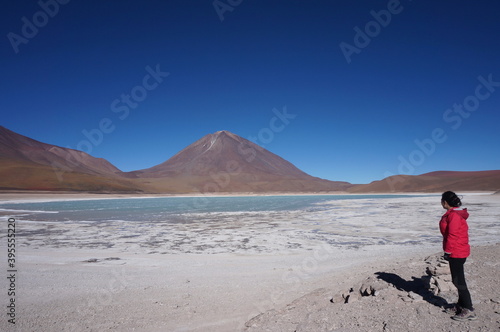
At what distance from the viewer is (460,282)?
3877 millimetres

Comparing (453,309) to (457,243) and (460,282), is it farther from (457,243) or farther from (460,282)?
(457,243)

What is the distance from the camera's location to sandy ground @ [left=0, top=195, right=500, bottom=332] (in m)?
4.54

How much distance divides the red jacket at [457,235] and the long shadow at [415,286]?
2.53ft

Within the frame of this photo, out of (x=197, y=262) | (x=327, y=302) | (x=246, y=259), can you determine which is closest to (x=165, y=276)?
(x=197, y=262)

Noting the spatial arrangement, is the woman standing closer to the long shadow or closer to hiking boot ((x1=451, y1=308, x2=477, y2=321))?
hiking boot ((x1=451, y1=308, x2=477, y2=321))

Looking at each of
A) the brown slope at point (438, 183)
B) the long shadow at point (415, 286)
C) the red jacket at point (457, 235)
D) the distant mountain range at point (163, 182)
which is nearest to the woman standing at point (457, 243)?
the red jacket at point (457, 235)

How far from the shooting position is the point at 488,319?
3611mm

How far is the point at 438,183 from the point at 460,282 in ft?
481

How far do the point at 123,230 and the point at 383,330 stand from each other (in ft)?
46.1

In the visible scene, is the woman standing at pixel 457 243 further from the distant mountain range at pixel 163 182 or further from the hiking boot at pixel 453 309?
the distant mountain range at pixel 163 182

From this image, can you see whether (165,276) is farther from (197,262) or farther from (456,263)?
(456,263)

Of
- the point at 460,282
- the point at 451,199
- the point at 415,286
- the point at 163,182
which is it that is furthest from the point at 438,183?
the point at 460,282

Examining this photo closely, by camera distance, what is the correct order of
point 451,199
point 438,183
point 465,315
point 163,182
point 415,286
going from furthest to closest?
point 163,182 < point 438,183 < point 415,286 < point 451,199 < point 465,315

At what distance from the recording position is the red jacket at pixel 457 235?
3.91 metres
